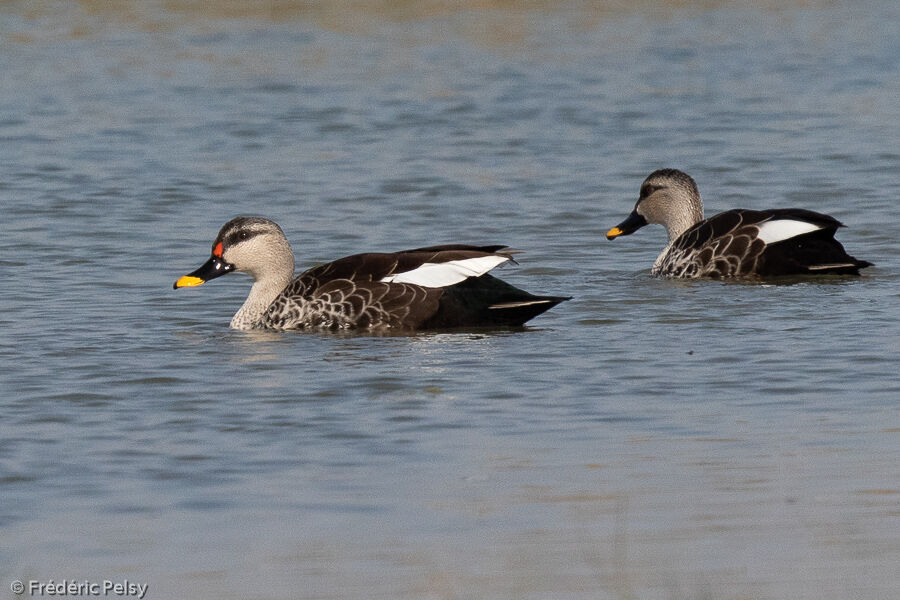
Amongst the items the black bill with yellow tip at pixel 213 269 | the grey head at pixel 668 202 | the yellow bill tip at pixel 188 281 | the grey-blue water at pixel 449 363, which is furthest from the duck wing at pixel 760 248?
the yellow bill tip at pixel 188 281

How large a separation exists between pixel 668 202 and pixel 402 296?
4270 mm

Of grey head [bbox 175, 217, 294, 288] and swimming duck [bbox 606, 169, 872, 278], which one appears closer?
grey head [bbox 175, 217, 294, 288]

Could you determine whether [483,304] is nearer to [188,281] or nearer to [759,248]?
[188,281]

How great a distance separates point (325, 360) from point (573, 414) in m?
2.09

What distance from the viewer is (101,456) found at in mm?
7609

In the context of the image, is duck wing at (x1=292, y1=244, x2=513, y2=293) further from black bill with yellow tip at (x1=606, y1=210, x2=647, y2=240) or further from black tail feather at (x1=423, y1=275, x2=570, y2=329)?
black bill with yellow tip at (x1=606, y1=210, x2=647, y2=240)

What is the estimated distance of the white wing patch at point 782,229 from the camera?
40.9 ft

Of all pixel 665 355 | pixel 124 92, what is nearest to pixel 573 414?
pixel 665 355

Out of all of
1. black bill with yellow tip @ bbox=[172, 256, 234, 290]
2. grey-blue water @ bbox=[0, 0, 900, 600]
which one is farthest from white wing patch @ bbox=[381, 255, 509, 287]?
black bill with yellow tip @ bbox=[172, 256, 234, 290]

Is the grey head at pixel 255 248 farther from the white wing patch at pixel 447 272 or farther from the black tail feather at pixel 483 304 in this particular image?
the black tail feather at pixel 483 304

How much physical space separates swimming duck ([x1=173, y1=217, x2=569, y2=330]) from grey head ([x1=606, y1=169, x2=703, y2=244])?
12.1ft

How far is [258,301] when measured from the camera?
37.3ft

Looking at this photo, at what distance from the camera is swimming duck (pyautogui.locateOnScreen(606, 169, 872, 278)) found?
12398 mm

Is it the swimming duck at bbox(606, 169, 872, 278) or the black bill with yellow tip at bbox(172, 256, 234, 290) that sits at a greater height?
the black bill with yellow tip at bbox(172, 256, 234, 290)
